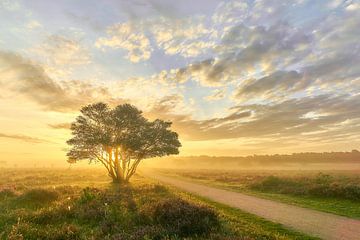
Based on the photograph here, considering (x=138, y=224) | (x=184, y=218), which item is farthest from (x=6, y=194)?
(x=184, y=218)

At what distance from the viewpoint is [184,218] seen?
13812 millimetres

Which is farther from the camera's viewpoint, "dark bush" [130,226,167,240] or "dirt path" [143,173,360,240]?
"dirt path" [143,173,360,240]

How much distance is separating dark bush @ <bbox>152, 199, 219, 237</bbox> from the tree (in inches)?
1239

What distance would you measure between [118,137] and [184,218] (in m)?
35.0

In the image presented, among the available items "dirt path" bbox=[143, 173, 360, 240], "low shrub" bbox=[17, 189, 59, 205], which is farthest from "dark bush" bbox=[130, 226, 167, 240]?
"low shrub" bbox=[17, 189, 59, 205]

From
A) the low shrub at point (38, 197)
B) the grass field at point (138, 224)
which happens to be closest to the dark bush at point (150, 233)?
the grass field at point (138, 224)

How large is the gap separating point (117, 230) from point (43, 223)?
4.59 m

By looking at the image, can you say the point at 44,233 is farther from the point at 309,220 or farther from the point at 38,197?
the point at 309,220

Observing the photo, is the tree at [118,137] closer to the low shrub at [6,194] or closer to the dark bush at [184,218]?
the low shrub at [6,194]

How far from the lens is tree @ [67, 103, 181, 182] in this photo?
155ft

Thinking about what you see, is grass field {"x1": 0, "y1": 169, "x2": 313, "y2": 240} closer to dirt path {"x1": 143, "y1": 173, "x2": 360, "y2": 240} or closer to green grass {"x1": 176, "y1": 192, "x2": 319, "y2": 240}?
green grass {"x1": 176, "y1": 192, "x2": 319, "y2": 240}

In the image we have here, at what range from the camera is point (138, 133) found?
158ft

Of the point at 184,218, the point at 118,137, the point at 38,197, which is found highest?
the point at 118,137

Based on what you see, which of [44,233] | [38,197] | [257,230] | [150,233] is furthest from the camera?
[38,197]
